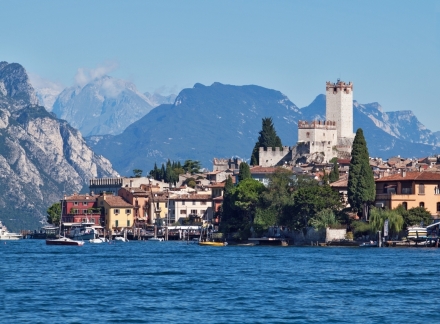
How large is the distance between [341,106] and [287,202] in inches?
2384

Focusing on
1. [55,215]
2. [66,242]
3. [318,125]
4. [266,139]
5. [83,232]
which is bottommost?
[66,242]

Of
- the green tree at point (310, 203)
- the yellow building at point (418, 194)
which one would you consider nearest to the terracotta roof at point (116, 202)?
the green tree at point (310, 203)

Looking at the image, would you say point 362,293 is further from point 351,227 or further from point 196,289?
point 351,227

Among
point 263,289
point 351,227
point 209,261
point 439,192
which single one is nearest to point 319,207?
point 351,227

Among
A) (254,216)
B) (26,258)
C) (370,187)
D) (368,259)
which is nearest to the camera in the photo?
(368,259)

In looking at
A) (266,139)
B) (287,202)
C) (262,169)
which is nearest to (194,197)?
(262,169)

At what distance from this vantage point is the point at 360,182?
10619cm

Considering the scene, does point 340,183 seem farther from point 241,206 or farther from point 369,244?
point 369,244

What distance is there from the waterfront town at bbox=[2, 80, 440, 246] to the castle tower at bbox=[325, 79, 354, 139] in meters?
0.14

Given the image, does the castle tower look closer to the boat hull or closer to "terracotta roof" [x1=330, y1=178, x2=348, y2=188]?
"terracotta roof" [x1=330, y1=178, x2=348, y2=188]

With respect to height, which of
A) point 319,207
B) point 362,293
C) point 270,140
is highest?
point 270,140

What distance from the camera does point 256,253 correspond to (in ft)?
316

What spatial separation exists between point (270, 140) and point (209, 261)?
271ft

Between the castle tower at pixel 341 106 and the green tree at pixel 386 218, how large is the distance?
68.7 m
